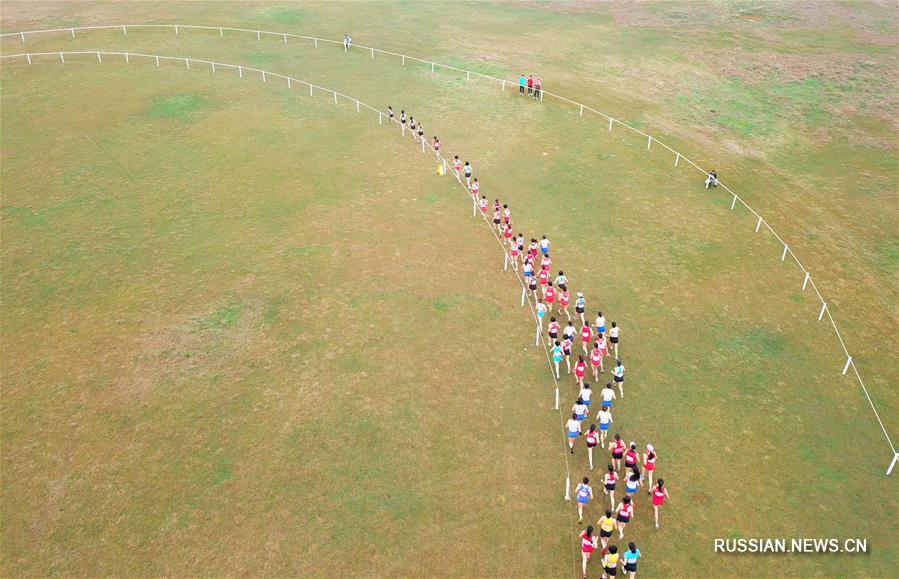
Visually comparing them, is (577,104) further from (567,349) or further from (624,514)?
(624,514)

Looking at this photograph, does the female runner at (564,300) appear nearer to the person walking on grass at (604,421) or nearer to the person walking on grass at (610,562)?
the person walking on grass at (604,421)

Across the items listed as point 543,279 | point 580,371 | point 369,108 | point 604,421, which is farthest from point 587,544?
point 369,108

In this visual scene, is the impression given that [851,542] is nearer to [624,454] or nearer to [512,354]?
[624,454]

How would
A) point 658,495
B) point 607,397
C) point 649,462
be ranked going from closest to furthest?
point 658,495 < point 649,462 < point 607,397

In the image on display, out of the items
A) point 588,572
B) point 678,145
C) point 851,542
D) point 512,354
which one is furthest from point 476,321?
point 678,145

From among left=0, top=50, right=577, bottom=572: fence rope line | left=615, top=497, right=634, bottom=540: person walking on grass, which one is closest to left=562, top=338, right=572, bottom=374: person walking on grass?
left=0, top=50, right=577, bottom=572: fence rope line

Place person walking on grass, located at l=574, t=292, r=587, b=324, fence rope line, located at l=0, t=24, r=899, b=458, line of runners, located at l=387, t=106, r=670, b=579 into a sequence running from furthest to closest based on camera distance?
person walking on grass, located at l=574, t=292, r=587, b=324 → fence rope line, located at l=0, t=24, r=899, b=458 → line of runners, located at l=387, t=106, r=670, b=579

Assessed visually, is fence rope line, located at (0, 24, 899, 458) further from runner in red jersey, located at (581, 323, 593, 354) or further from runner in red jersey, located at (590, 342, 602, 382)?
runner in red jersey, located at (581, 323, 593, 354)
